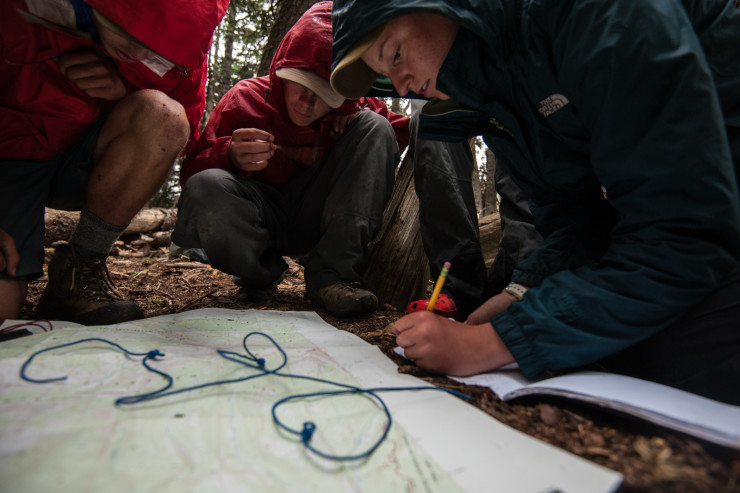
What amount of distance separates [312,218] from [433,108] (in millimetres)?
1073

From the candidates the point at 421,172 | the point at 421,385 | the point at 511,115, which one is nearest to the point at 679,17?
the point at 511,115

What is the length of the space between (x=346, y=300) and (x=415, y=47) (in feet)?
3.62

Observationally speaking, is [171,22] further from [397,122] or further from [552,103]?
[397,122]

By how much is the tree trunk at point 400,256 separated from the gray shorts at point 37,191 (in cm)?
152

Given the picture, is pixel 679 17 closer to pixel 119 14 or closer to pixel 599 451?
pixel 599 451

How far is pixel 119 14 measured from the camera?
1.17 meters

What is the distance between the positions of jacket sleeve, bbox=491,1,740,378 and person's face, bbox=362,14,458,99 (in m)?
0.30

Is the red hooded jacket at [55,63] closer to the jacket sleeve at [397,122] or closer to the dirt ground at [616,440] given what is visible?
the dirt ground at [616,440]

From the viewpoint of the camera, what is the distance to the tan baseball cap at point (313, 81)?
6.20 feet

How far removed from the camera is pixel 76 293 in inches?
64.5

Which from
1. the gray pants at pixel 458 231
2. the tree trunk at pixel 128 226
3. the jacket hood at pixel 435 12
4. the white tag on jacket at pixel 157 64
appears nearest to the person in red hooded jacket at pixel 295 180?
the gray pants at pixel 458 231

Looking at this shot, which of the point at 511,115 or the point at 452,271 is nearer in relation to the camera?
the point at 511,115

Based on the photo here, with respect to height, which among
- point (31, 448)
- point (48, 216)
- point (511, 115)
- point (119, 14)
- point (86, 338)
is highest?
point (119, 14)

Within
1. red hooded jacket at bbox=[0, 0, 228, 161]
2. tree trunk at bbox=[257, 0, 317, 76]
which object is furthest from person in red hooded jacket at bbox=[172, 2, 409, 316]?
tree trunk at bbox=[257, 0, 317, 76]
